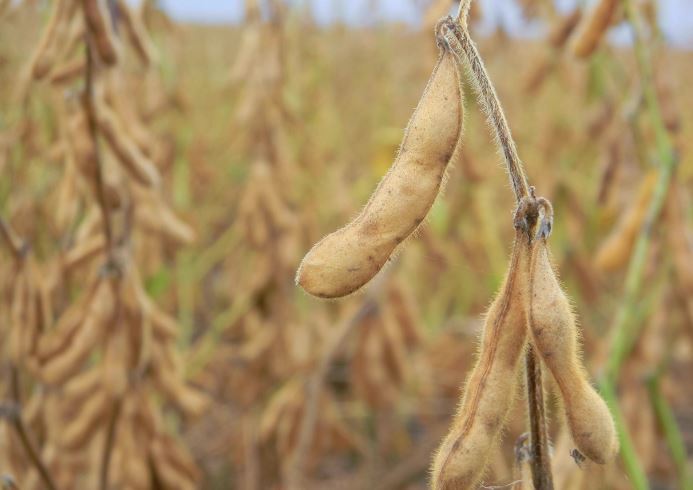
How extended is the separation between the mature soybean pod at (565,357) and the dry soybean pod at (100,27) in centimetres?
90

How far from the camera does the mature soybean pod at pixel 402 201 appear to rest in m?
0.73

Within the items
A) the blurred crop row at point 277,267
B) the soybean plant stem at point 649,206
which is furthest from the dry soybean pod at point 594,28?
the blurred crop row at point 277,267

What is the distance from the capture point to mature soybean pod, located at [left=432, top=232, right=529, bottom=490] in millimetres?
709

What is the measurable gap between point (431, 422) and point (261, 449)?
72 cm

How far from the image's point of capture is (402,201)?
0.73 m

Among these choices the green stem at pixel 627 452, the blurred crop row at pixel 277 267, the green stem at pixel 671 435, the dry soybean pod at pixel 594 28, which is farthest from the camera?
the green stem at pixel 671 435

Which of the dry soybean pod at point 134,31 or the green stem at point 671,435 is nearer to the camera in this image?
the dry soybean pod at point 134,31

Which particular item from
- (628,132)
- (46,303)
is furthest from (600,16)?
(46,303)

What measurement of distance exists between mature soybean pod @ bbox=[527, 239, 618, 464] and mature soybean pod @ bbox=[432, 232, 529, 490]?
2 centimetres

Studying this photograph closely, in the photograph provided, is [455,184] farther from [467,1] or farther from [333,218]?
[467,1]

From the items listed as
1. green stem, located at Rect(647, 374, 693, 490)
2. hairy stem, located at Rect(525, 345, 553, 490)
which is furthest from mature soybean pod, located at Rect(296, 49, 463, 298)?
green stem, located at Rect(647, 374, 693, 490)

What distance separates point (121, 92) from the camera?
65.8 inches

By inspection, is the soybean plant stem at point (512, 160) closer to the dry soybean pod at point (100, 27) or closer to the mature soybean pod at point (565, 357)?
the mature soybean pod at point (565, 357)

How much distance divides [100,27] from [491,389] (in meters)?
0.92
